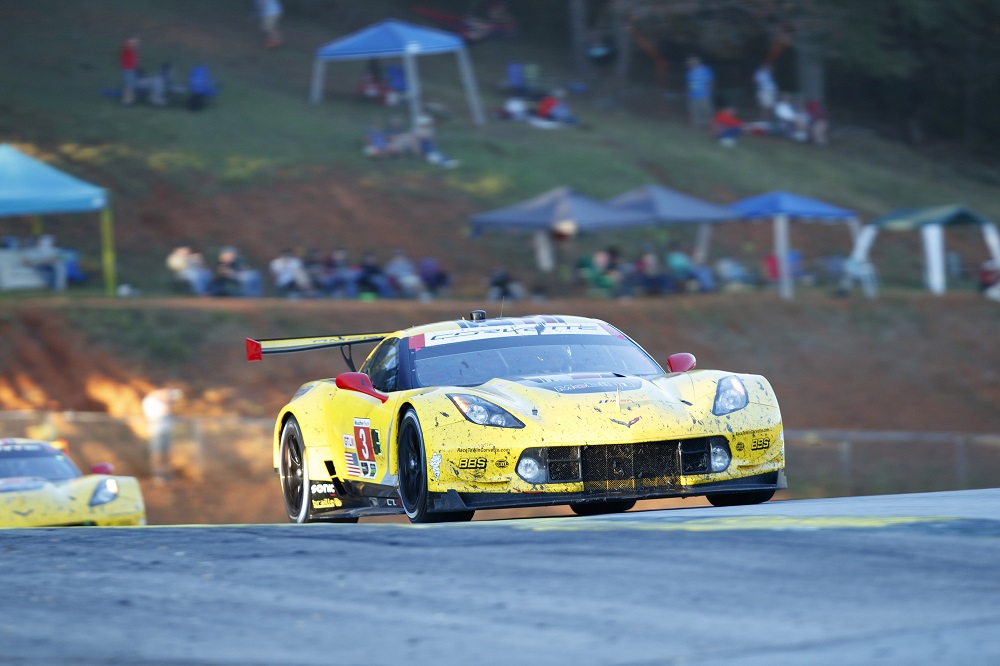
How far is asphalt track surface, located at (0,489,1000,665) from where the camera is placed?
4.55 m

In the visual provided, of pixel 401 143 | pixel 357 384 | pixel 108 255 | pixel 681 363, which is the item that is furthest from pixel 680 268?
pixel 357 384

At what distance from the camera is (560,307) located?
89.5ft

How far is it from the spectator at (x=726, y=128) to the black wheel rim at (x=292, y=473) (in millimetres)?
32847

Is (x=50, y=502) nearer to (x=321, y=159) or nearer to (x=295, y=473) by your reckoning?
(x=295, y=473)

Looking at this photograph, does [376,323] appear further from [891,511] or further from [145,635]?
[145,635]

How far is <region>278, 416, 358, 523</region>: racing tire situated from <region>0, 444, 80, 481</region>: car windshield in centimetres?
321

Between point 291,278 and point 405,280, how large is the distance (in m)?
2.17

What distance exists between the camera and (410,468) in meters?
8.70

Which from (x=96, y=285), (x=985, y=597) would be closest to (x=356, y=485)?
(x=985, y=597)

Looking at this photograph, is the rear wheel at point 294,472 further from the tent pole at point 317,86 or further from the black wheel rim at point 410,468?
the tent pole at point 317,86

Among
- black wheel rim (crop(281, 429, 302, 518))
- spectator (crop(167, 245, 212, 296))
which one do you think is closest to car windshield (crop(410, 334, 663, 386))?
black wheel rim (crop(281, 429, 302, 518))

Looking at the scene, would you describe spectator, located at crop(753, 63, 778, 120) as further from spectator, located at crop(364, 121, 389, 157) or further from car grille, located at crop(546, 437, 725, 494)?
car grille, located at crop(546, 437, 725, 494)

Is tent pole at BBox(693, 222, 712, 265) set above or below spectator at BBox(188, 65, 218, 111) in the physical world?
below

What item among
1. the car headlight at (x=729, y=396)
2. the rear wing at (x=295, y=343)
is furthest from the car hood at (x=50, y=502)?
the car headlight at (x=729, y=396)
